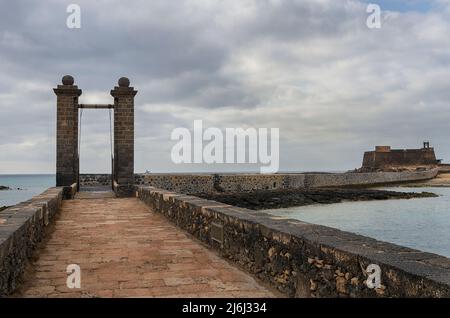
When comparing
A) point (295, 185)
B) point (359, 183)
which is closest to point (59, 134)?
point (295, 185)

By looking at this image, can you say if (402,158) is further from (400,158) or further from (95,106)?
(95,106)

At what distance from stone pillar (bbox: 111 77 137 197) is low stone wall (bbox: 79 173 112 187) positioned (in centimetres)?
870

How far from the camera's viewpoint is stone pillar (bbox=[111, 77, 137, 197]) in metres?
16.7

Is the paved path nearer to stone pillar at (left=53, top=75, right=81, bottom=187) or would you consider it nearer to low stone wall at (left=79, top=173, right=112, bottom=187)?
stone pillar at (left=53, top=75, right=81, bottom=187)

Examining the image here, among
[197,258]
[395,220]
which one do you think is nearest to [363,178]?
[395,220]

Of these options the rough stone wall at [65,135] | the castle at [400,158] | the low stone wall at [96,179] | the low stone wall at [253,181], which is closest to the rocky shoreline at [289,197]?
the low stone wall at [253,181]

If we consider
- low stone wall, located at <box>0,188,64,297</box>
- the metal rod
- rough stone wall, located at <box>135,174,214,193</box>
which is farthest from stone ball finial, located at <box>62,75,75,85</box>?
low stone wall, located at <box>0,188,64,297</box>

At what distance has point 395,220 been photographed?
75.1ft

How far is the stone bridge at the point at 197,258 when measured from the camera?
10.2 feet

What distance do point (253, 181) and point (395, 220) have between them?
1436 centimetres

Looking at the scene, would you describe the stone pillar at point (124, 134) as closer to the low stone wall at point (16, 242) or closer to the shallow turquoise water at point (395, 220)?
the shallow turquoise water at point (395, 220)

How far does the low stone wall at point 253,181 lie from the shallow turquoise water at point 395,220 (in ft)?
21.1

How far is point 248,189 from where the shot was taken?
3481 centimetres
